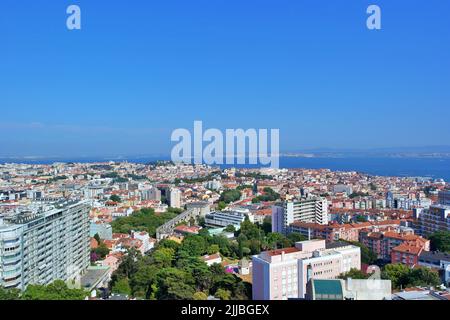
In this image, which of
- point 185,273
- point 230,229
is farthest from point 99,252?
point 230,229

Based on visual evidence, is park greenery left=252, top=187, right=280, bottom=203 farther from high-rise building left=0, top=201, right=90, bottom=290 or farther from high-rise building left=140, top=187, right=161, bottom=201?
high-rise building left=0, top=201, right=90, bottom=290

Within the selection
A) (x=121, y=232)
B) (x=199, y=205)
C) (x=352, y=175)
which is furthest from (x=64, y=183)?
(x=352, y=175)

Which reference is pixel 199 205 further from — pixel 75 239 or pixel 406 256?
pixel 406 256

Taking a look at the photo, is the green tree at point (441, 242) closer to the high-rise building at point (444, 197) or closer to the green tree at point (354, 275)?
the green tree at point (354, 275)

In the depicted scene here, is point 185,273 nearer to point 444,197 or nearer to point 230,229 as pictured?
point 230,229

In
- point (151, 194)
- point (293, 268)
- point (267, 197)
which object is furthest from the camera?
point (151, 194)

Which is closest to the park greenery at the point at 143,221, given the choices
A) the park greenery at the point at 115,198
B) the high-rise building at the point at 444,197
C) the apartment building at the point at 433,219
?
the park greenery at the point at 115,198
